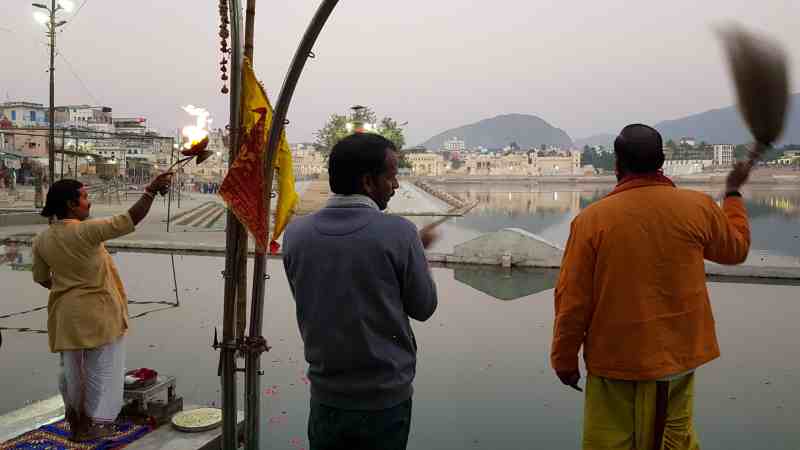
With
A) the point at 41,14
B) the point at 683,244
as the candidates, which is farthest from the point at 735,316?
the point at 41,14

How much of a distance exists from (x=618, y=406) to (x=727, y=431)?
231 centimetres

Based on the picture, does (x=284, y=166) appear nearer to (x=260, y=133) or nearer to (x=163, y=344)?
(x=260, y=133)

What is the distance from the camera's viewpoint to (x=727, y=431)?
12.2 ft

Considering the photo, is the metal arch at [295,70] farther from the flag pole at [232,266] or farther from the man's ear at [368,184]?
the man's ear at [368,184]

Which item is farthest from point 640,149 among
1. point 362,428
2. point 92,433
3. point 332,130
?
point 332,130

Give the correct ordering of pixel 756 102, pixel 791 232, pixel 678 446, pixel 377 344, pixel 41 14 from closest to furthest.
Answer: pixel 377 344, pixel 678 446, pixel 756 102, pixel 41 14, pixel 791 232

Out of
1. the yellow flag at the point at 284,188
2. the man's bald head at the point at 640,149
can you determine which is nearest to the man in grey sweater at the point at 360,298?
the man's bald head at the point at 640,149

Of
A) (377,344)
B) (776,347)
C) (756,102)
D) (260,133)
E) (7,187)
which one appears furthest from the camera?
(7,187)

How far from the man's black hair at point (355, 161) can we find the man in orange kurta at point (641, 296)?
730 millimetres

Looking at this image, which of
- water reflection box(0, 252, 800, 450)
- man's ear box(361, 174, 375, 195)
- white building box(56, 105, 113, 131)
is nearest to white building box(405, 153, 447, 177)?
white building box(56, 105, 113, 131)

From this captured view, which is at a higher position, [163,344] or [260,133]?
[260,133]

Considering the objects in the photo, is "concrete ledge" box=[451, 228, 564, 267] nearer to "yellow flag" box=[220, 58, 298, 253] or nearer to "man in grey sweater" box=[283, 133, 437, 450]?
"yellow flag" box=[220, 58, 298, 253]

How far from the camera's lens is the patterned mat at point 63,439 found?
314 centimetres

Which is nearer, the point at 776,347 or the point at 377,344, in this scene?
the point at 377,344
